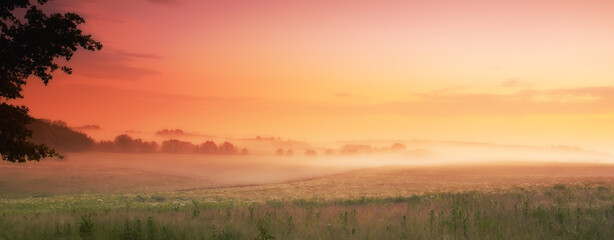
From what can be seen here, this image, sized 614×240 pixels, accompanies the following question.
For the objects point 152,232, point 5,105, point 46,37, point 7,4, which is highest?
point 7,4

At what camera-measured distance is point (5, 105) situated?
17.1 metres

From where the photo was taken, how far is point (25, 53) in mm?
16391

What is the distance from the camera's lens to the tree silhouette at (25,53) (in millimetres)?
16344

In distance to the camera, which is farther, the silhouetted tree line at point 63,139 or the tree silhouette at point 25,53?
the silhouetted tree line at point 63,139

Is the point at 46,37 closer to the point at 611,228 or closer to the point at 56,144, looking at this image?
the point at 611,228

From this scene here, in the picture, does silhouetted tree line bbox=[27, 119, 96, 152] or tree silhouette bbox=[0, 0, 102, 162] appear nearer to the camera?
tree silhouette bbox=[0, 0, 102, 162]

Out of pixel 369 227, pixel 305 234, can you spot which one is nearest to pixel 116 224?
pixel 305 234

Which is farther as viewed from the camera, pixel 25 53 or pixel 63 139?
pixel 63 139

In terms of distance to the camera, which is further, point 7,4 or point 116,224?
point 7,4

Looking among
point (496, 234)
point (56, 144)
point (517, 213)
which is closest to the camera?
point (496, 234)

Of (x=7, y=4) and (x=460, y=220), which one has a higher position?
(x=7, y=4)

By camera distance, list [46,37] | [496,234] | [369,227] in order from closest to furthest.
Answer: [496,234]
[369,227]
[46,37]

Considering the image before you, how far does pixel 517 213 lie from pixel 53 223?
1393 cm

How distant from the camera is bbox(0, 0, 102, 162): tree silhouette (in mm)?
16344
